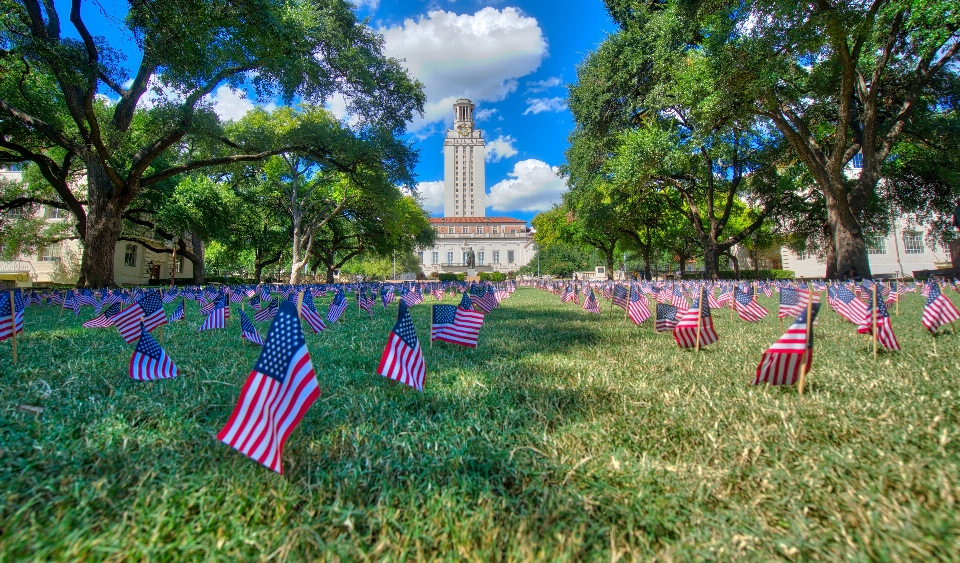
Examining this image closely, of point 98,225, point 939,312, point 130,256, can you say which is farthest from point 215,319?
point 130,256

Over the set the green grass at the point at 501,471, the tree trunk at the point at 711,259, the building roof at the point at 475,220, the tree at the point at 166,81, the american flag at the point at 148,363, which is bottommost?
the green grass at the point at 501,471

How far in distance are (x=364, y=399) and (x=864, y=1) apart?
17.6 metres

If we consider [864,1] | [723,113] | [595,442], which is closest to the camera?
[595,442]

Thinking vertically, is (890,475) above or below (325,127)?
below

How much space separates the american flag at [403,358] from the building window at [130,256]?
39660 mm

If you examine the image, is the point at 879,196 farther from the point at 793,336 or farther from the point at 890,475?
the point at 890,475

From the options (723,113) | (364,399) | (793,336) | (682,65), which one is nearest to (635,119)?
(682,65)

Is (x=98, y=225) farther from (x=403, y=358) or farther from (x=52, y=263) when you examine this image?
(x=52, y=263)

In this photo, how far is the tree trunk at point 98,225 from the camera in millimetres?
14195

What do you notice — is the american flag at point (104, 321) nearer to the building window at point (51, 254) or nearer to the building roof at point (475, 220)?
the building window at point (51, 254)

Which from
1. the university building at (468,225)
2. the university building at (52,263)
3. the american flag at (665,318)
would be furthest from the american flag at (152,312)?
the university building at (468,225)

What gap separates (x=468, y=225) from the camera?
346ft

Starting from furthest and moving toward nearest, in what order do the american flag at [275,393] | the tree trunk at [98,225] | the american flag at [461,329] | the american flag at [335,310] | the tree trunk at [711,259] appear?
the tree trunk at [711,259] → the tree trunk at [98,225] → the american flag at [335,310] → the american flag at [461,329] → the american flag at [275,393]

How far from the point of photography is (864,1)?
12273 millimetres
